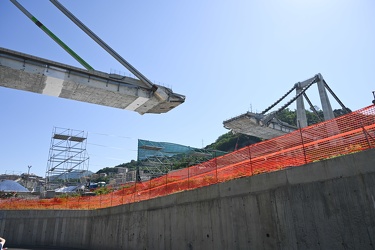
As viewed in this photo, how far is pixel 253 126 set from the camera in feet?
141

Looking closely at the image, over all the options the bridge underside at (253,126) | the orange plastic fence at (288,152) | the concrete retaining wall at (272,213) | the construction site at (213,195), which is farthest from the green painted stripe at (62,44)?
the bridge underside at (253,126)

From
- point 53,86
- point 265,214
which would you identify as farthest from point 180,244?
point 53,86

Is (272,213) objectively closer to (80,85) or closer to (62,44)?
(80,85)

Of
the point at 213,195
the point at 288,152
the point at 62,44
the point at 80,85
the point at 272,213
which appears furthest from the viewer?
the point at 80,85

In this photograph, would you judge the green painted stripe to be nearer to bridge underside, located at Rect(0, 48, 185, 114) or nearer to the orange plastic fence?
bridge underside, located at Rect(0, 48, 185, 114)

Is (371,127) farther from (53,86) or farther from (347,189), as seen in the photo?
(53,86)

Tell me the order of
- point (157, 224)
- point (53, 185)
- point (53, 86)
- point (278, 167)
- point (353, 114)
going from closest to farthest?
point (353, 114) < point (278, 167) < point (157, 224) < point (53, 86) < point (53, 185)

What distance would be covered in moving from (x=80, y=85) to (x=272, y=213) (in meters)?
18.9

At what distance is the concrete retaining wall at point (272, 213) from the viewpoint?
6863 mm

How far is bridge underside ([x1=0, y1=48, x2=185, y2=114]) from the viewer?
799 inches

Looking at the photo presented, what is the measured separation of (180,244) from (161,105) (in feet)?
50.5

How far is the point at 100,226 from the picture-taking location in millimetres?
18438

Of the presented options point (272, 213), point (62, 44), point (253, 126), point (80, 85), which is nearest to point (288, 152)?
point (272, 213)

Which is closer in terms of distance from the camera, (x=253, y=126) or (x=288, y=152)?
(x=288, y=152)
